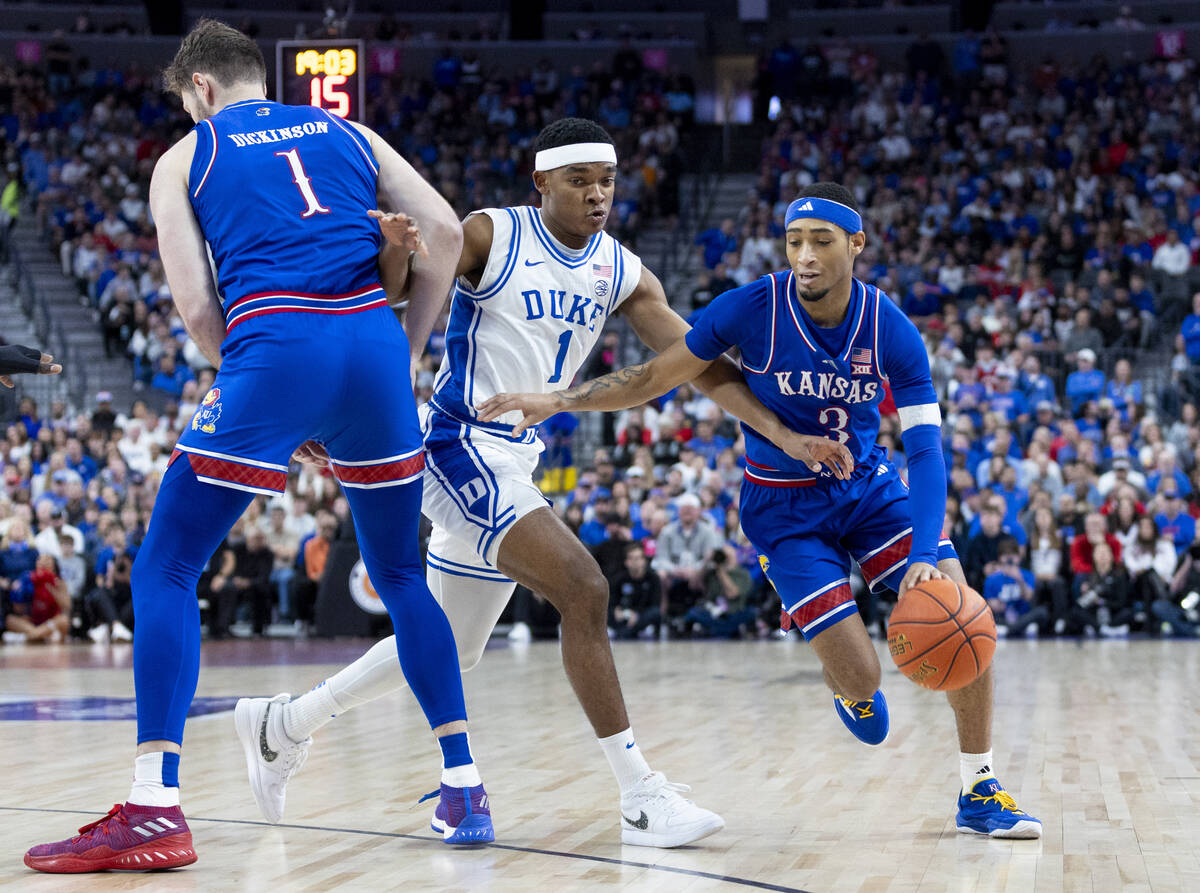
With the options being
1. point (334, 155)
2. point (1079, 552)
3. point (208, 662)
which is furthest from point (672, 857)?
point (1079, 552)

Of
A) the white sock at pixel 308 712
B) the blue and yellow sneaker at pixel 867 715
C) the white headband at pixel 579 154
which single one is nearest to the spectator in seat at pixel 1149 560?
the blue and yellow sneaker at pixel 867 715

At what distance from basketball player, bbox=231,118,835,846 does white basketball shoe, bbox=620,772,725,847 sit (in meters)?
0.15

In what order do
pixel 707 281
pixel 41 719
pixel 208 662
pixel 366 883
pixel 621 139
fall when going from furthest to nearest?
pixel 621 139
pixel 707 281
pixel 208 662
pixel 41 719
pixel 366 883

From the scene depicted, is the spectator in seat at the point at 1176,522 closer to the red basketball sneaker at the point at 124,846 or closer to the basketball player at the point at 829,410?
the basketball player at the point at 829,410

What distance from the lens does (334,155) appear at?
4316 mm

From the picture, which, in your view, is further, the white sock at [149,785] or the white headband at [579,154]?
the white headband at [579,154]

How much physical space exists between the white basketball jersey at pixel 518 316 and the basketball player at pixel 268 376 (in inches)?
20.3

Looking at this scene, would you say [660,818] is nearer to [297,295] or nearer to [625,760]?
[625,760]

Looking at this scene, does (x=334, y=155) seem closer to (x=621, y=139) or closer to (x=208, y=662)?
(x=208, y=662)

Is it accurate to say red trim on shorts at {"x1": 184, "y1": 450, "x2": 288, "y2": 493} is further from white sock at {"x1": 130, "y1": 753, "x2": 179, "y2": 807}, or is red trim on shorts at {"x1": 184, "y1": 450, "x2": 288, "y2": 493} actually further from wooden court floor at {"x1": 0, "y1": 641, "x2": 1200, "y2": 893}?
wooden court floor at {"x1": 0, "y1": 641, "x2": 1200, "y2": 893}

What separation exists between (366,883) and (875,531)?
2.16m

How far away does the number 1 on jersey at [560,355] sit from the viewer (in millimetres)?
5059

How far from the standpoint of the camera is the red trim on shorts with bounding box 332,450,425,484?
14.0 ft

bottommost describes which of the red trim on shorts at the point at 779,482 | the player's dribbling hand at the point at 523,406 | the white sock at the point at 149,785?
the white sock at the point at 149,785
